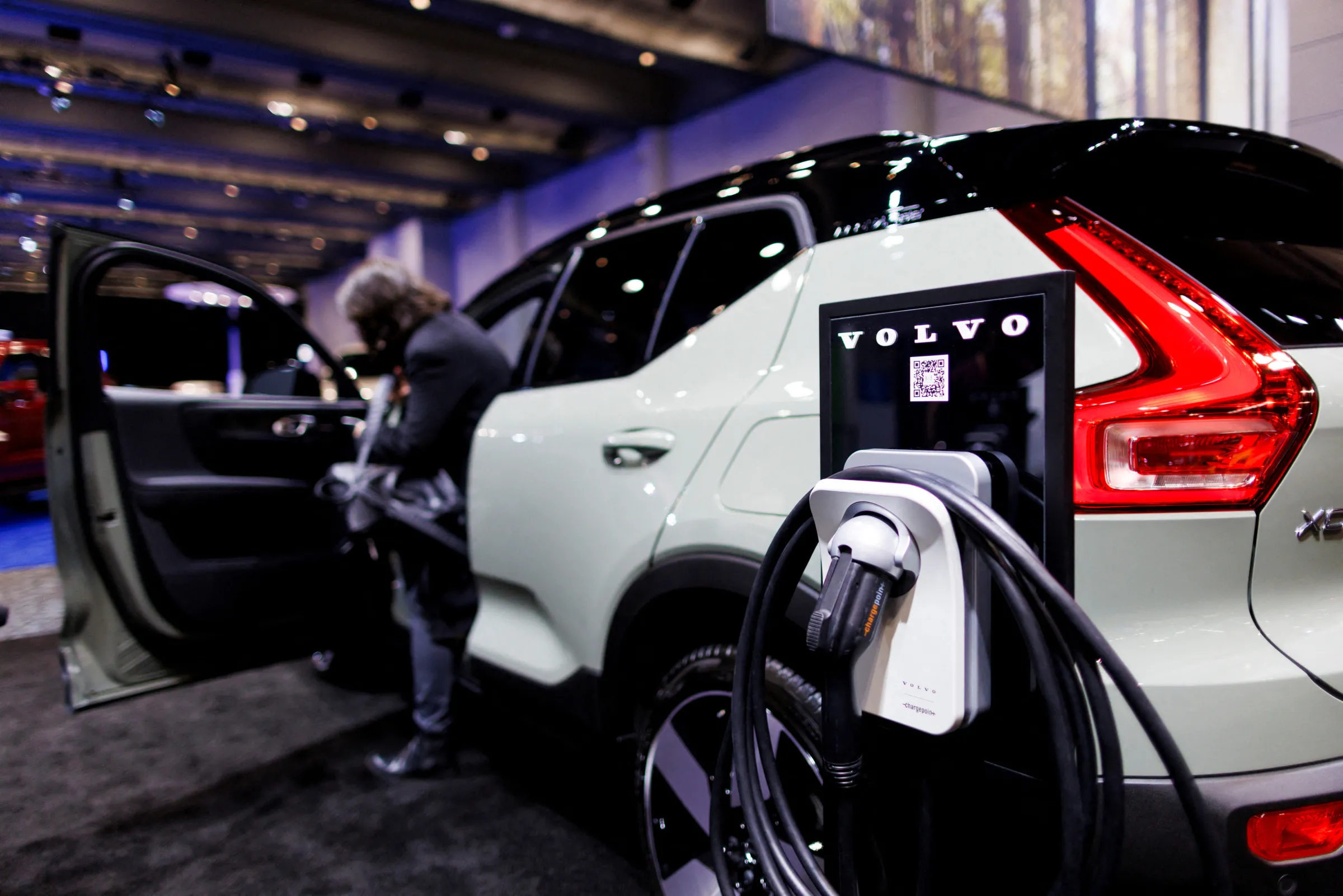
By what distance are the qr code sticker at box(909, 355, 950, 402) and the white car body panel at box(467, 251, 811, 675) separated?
405 mm

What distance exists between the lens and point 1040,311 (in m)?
0.93

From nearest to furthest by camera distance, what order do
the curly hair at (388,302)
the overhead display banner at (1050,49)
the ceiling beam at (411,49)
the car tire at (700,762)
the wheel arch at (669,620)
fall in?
1. the car tire at (700,762)
2. the wheel arch at (669,620)
3. the curly hair at (388,302)
4. the overhead display banner at (1050,49)
5. the ceiling beam at (411,49)

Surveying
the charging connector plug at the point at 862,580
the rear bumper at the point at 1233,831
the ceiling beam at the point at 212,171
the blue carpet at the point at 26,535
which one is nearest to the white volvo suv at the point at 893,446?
the rear bumper at the point at 1233,831

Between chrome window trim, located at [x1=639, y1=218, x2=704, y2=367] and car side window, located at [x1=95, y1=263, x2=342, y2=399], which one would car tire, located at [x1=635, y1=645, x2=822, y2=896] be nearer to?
chrome window trim, located at [x1=639, y1=218, x2=704, y2=367]

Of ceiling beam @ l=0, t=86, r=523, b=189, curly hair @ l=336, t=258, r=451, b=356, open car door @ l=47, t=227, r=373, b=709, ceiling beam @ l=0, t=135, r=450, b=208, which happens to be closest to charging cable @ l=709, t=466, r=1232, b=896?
curly hair @ l=336, t=258, r=451, b=356

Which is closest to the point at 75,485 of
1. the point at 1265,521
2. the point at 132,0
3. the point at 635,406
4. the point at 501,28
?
the point at 635,406

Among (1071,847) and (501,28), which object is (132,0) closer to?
(501,28)

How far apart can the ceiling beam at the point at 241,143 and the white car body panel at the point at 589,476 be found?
9640 mm

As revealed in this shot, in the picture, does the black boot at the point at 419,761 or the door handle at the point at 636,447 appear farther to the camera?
the black boot at the point at 419,761

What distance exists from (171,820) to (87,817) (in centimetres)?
25

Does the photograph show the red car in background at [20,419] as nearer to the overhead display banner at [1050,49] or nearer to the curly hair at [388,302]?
the curly hair at [388,302]

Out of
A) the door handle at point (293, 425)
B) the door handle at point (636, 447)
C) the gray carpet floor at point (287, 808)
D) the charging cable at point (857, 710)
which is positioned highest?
the door handle at point (293, 425)

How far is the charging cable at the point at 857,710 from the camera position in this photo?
837 mm

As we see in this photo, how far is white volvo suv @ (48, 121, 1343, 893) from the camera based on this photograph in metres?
0.98
